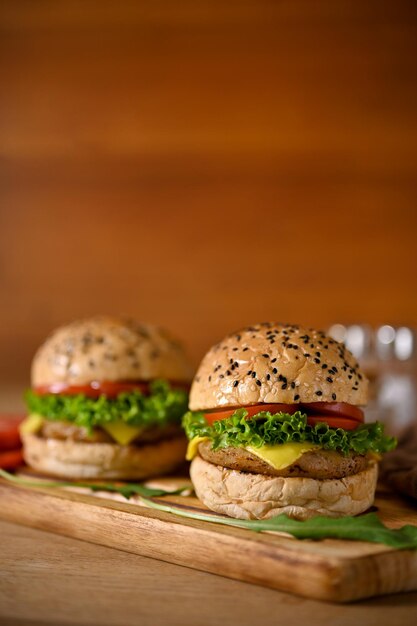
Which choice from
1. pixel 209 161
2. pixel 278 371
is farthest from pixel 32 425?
pixel 209 161

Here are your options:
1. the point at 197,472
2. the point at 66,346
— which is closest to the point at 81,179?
the point at 66,346

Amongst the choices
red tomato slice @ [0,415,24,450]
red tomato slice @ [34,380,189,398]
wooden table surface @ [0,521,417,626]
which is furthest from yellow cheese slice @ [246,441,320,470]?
red tomato slice @ [0,415,24,450]

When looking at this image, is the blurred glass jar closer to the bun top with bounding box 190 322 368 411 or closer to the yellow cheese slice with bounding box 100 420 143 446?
the yellow cheese slice with bounding box 100 420 143 446

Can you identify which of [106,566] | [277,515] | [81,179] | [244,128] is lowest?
[106,566]

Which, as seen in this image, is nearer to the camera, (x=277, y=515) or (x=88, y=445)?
(x=277, y=515)

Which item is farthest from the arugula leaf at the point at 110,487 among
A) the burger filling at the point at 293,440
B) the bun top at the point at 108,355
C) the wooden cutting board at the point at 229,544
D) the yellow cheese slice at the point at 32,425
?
the bun top at the point at 108,355

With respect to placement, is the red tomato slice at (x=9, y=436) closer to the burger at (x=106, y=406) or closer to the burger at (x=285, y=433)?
the burger at (x=106, y=406)

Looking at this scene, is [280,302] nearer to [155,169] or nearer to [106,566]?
[155,169]

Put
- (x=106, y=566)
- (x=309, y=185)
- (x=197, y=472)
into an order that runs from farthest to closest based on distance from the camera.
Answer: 1. (x=309, y=185)
2. (x=197, y=472)
3. (x=106, y=566)
